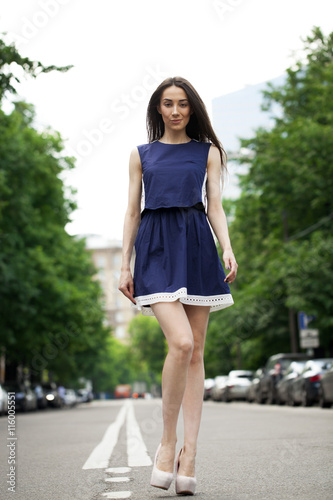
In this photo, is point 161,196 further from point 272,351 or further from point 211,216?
point 272,351

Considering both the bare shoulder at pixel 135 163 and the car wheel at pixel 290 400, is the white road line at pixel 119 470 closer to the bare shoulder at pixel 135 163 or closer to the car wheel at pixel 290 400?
the bare shoulder at pixel 135 163

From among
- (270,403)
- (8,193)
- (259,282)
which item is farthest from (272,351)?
(8,193)

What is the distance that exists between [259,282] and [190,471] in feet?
103

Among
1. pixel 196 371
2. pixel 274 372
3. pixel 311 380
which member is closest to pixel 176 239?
pixel 196 371

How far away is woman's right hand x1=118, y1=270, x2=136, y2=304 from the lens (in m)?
4.95

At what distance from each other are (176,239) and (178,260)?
0.47 feet

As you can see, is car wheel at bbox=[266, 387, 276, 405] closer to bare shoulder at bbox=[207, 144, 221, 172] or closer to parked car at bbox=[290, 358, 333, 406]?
parked car at bbox=[290, 358, 333, 406]

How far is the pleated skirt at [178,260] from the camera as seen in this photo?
4816 millimetres

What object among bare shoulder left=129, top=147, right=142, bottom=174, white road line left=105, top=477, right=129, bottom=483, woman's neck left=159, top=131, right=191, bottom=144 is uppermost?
woman's neck left=159, top=131, right=191, bottom=144

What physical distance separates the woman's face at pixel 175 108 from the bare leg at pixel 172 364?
1112 mm

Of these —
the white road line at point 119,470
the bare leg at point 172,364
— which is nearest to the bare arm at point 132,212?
the bare leg at point 172,364

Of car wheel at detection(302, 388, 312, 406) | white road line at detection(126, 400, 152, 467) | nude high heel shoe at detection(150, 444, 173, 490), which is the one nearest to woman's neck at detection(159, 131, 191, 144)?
nude high heel shoe at detection(150, 444, 173, 490)

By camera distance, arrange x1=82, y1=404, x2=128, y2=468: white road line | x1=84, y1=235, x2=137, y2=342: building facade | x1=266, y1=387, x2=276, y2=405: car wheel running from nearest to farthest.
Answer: x1=82, y1=404, x2=128, y2=468: white road line → x1=266, y1=387, x2=276, y2=405: car wheel → x1=84, y1=235, x2=137, y2=342: building facade

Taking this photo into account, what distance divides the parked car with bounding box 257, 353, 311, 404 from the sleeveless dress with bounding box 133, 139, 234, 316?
81.3 ft
